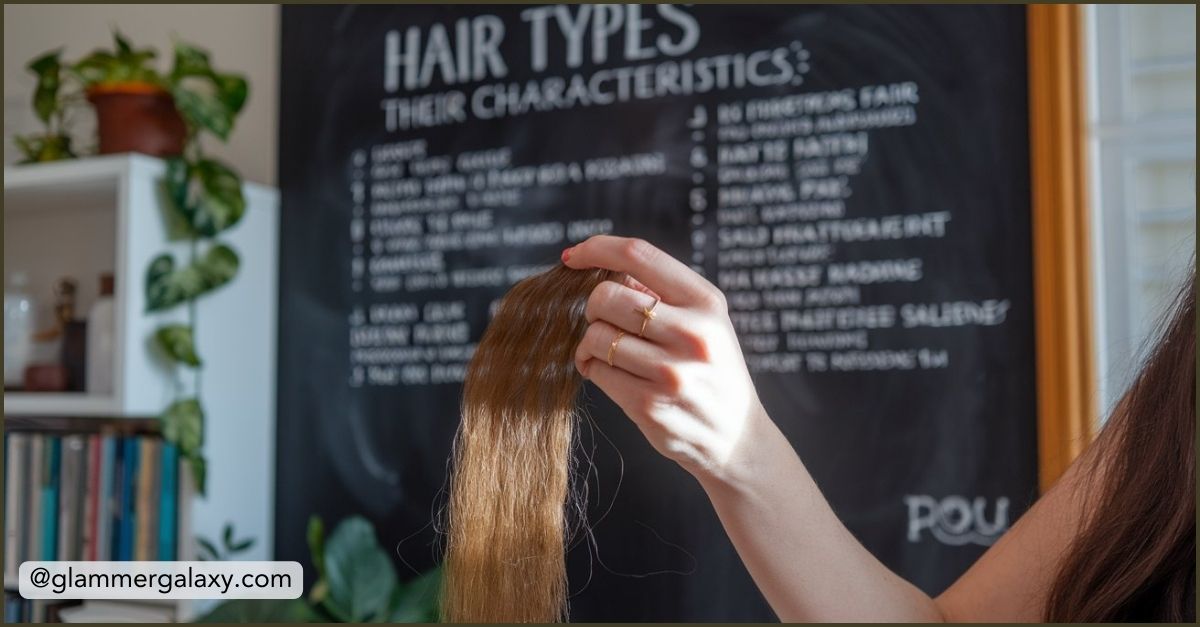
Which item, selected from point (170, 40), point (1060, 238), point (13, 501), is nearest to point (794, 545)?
point (1060, 238)

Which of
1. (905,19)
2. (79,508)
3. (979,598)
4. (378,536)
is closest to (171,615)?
(79,508)

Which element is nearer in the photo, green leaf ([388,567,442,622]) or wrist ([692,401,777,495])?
wrist ([692,401,777,495])

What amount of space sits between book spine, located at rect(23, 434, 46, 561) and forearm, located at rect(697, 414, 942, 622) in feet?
5.01

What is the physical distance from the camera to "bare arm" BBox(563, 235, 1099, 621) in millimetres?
740

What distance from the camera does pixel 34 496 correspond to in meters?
1.92

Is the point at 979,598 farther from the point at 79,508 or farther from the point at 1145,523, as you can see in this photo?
the point at 79,508

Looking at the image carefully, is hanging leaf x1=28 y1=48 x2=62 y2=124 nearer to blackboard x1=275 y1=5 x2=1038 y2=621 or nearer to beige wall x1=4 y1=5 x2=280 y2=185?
beige wall x1=4 y1=5 x2=280 y2=185

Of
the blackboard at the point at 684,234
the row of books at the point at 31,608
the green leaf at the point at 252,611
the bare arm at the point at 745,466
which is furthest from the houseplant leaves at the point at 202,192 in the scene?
the bare arm at the point at 745,466

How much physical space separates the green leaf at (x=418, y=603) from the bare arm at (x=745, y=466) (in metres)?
0.98

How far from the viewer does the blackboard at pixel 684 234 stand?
5.09ft

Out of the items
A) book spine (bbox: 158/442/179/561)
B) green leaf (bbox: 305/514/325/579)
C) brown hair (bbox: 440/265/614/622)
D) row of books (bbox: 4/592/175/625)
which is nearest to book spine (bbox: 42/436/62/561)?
row of books (bbox: 4/592/175/625)

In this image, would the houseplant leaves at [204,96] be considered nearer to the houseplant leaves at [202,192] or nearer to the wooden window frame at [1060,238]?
the houseplant leaves at [202,192]

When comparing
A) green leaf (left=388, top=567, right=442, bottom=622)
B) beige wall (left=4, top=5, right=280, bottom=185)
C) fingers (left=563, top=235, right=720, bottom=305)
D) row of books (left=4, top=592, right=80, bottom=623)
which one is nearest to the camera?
fingers (left=563, top=235, right=720, bottom=305)

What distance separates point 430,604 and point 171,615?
18.9 inches
